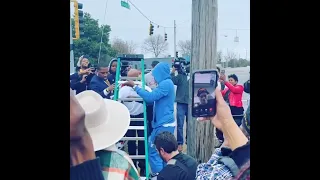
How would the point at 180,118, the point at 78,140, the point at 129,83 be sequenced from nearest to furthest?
the point at 78,140, the point at 129,83, the point at 180,118

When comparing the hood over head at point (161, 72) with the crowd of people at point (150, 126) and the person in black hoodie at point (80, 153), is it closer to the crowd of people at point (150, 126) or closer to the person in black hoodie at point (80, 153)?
the crowd of people at point (150, 126)

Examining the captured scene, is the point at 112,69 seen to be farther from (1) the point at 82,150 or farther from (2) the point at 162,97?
(1) the point at 82,150

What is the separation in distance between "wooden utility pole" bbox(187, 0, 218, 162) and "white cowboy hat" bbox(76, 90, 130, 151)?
1.40 feet

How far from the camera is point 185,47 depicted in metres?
1.84

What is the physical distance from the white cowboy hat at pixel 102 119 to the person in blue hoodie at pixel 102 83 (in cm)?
5

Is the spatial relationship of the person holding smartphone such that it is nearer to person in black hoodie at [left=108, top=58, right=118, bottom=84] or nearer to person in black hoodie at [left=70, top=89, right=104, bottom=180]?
person in black hoodie at [left=108, top=58, right=118, bottom=84]

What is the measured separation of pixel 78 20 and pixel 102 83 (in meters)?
0.34

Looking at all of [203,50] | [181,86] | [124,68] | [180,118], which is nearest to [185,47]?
[203,50]

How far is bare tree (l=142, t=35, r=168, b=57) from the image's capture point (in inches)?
70.7

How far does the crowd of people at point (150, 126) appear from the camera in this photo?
5.16 feet

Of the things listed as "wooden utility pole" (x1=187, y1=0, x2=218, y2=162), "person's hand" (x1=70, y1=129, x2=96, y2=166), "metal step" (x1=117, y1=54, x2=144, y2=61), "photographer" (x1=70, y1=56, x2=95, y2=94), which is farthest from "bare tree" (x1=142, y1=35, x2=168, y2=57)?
"person's hand" (x1=70, y1=129, x2=96, y2=166)
